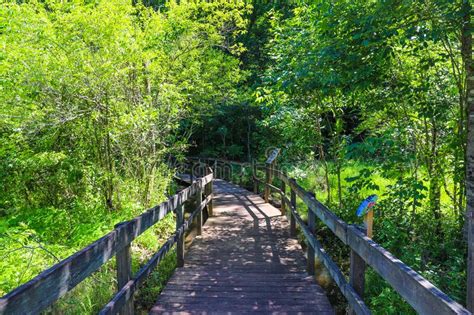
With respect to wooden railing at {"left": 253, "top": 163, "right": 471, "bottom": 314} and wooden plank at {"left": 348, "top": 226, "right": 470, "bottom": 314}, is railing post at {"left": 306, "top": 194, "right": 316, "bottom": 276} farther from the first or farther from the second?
wooden plank at {"left": 348, "top": 226, "right": 470, "bottom": 314}

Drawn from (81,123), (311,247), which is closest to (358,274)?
(311,247)

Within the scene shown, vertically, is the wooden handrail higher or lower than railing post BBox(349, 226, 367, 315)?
higher

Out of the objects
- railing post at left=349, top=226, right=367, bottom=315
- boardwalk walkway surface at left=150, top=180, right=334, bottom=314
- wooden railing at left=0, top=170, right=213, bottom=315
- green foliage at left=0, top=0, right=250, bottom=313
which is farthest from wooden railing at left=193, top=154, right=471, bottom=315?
green foliage at left=0, top=0, right=250, bottom=313

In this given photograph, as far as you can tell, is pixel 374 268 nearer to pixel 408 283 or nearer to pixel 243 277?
pixel 408 283

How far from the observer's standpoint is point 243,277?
453 centimetres

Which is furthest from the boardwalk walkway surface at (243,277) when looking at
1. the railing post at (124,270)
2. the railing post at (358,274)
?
the railing post at (358,274)

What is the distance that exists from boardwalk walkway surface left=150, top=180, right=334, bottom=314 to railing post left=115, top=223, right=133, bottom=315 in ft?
2.14

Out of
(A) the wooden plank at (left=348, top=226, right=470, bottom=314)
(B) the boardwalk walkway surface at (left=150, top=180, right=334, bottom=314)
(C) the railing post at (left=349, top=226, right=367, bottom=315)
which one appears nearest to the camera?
(A) the wooden plank at (left=348, top=226, right=470, bottom=314)

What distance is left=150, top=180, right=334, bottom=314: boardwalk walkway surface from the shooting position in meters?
3.71

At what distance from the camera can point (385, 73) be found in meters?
5.28

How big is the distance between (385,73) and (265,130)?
11777mm

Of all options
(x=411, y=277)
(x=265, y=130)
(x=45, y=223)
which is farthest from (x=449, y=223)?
(x=265, y=130)

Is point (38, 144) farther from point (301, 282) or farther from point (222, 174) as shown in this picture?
point (222, 174)

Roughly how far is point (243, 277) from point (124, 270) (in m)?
1.92
